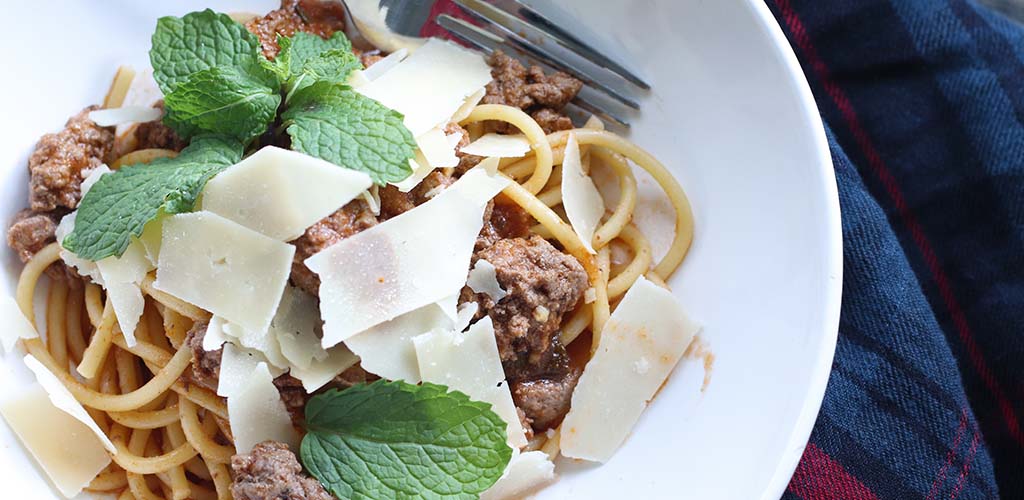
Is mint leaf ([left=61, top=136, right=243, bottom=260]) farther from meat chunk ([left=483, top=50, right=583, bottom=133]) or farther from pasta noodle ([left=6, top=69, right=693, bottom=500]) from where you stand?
meat chunk ([left=483, top=50, right=583, bottom=133])

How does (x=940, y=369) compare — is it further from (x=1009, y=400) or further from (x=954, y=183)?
(x=954, y=183)

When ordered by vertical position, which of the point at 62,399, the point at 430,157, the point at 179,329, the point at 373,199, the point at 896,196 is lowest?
the point at 62,399

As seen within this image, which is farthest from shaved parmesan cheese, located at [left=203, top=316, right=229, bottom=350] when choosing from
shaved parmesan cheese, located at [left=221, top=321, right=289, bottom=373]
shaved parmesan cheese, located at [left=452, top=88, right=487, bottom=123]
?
shaved parmesan cheese, located at [left=452, top=88, right=487, bottom=123]

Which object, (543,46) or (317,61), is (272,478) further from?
(543,46)

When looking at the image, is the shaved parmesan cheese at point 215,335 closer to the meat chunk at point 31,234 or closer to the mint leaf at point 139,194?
the mint leaf at point 139,194

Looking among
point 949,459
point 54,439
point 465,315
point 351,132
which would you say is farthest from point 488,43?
point 949,459

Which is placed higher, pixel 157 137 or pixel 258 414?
pixel 157 137

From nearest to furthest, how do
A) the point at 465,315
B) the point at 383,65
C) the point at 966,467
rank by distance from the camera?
1. the point at 465,315
2. the point at 383,65
3. the point at 966,467

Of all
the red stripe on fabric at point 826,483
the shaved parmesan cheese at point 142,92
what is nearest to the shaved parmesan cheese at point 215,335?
the shaved parmesan cheese at point 142,92
